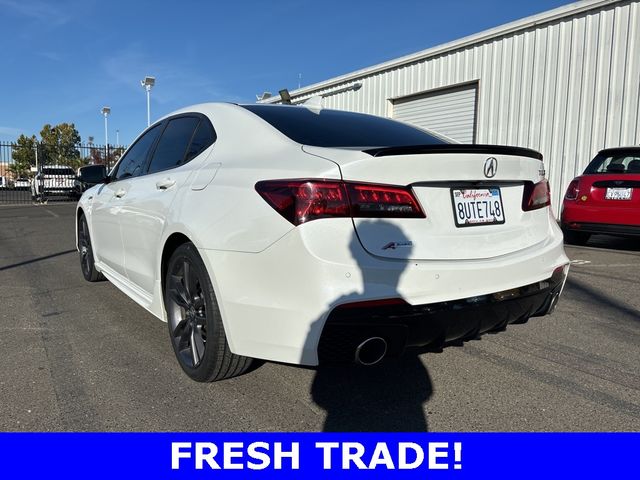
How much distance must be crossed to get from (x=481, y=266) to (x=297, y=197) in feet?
2.96

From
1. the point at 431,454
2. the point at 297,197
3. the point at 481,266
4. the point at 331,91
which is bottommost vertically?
the point at 431,454

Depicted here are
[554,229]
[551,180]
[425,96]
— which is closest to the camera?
[554,229]

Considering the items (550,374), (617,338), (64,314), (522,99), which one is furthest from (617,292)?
(522,99)

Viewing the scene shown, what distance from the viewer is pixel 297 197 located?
2180 mm

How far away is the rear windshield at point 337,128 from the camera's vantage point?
2.68m

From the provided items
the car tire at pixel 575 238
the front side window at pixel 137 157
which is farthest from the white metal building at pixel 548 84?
the front side window at pixel 137 157

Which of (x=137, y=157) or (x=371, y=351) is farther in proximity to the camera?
(x=137, y=157)

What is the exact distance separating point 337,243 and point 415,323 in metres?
0.47

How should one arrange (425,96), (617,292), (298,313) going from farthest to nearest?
1. (425,96)
2. (617,292)
3. (298,313)

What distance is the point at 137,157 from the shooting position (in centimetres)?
415

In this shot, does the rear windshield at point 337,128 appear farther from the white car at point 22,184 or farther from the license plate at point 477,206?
the white car at point 22,184

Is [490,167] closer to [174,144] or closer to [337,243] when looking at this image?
[337,243]

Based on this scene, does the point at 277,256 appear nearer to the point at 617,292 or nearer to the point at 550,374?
the point at 550,374

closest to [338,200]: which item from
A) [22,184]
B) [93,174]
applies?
[93,174]
